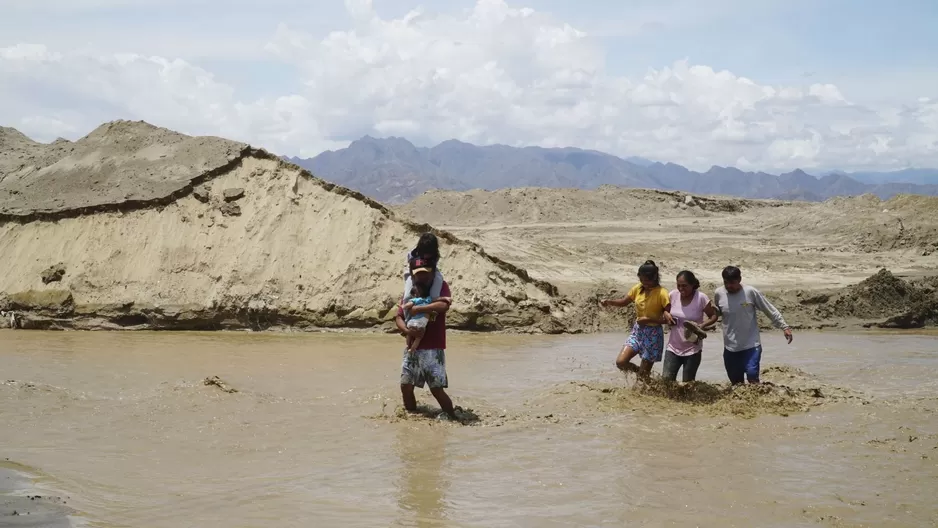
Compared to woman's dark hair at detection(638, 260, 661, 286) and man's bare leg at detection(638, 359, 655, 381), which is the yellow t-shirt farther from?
man's bare leg at detection(638, 359, 655, 381)

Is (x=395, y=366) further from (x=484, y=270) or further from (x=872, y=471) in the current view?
(x=872, y=471)

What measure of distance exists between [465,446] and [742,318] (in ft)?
9.09

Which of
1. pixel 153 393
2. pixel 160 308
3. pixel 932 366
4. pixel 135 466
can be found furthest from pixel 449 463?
pixel 160 308

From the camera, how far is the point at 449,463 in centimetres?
514

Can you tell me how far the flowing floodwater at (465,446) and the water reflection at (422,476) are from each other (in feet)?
0.07

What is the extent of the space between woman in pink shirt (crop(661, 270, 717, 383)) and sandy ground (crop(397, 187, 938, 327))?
6.66 m

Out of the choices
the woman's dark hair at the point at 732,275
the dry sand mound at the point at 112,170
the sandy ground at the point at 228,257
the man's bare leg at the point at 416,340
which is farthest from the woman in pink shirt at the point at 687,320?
the dry sand mound at the point at 112,170

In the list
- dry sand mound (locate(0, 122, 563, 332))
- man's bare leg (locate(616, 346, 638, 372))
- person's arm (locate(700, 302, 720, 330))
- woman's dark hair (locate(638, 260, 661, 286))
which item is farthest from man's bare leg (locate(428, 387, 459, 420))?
dry sand mound (locate(0, 122, 563, 332))

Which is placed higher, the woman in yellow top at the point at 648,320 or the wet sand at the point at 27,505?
the woman in yellow top at the point at 648,320

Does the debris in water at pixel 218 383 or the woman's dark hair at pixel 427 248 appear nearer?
the woman's dark hair at pixel 427 248

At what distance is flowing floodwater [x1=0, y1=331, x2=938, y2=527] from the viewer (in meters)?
4.20

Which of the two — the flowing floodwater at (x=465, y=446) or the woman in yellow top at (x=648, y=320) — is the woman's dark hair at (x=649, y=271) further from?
the flowing floodwater at (x=465, y=446)

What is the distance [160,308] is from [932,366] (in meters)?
9.82

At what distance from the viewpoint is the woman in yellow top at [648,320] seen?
697 centimetres
